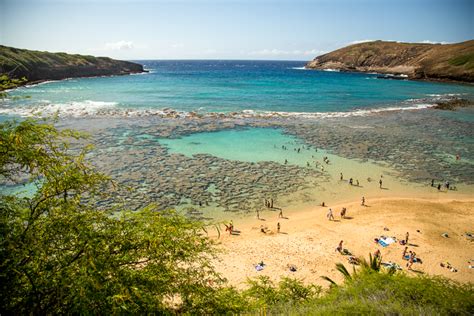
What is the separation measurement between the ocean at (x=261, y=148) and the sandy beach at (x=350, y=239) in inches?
86.2

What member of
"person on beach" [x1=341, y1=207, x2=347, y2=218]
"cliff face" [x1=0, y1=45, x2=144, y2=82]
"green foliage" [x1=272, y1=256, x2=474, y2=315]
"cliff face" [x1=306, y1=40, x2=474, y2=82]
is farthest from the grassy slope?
"cliff face" [x1=306, y1=40, x2=474, y2=82]

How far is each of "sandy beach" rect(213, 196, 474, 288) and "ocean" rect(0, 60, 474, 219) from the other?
86.2 inches

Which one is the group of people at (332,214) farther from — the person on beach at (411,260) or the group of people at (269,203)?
the person on beach at (411,260)

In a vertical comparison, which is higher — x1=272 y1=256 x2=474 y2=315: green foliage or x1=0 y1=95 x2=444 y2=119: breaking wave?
x1=0 y1=95 x2=444 y2=119: breaking wave

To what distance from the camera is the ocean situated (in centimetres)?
2933

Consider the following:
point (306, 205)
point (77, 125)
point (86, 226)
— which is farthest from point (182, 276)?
point (77, 125)

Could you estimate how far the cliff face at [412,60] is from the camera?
114056mm

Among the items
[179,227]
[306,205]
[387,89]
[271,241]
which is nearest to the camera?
[179,227]

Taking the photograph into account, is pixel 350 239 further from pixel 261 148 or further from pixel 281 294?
pixel 261 148

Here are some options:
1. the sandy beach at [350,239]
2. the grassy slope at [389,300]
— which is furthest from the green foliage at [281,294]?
the sandy beach at [350,239]

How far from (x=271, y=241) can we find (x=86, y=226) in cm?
1706

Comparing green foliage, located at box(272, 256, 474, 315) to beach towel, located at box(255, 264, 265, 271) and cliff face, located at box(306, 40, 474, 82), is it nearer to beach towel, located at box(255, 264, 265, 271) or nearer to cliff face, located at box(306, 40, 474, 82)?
beach towel, located at box(255, 264, 265, 271)

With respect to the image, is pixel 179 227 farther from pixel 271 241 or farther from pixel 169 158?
pixel 169 158

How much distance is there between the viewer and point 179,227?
9.14 meters
